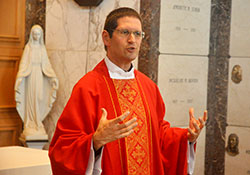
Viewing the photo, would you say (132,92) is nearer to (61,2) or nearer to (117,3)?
(117,3)

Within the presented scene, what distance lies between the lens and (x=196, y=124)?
2.49 metres

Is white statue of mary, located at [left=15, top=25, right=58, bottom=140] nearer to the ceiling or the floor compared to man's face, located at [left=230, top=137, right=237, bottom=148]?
nearer to the ceiling

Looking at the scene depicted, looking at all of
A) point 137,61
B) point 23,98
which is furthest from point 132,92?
point 23,98

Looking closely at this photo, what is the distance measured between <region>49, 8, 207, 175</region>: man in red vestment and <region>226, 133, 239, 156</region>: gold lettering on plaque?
292cm

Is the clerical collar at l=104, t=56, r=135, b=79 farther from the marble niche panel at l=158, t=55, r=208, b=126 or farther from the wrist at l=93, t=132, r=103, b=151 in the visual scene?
the marble niche panel at l=158, t=55, r=208, b=126

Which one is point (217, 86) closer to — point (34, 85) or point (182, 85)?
point (182, 85)

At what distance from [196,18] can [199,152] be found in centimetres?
177

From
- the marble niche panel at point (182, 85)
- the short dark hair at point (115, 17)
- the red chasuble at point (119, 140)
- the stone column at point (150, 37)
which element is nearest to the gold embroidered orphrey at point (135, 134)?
the red chasuble at point (119, 140)

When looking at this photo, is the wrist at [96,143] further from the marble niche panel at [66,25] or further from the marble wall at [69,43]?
the marble niche panel at [66,25]

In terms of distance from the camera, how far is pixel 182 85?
541 cm

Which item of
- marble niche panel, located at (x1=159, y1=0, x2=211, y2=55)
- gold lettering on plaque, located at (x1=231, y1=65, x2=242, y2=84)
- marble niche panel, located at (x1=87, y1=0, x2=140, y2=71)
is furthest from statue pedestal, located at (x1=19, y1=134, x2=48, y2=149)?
gold lettering on plaque, located at (x1=231, y1=65, x2=242, y2=84)

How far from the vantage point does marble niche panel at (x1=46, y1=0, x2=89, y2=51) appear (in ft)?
19.1

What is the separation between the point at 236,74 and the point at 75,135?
11.9 feet

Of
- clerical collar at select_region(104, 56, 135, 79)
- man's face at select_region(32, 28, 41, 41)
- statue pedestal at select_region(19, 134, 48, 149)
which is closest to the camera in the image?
clerical collar at select_region(104, 56, 135, 79)
